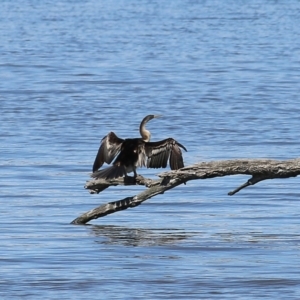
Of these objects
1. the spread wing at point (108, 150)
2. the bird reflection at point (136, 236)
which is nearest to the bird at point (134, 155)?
the spread wing at point (108, 150)

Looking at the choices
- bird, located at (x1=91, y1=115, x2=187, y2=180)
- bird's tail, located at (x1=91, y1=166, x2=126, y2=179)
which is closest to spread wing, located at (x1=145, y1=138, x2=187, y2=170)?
bird, located at (x1=91, y1=115, x2=187, y2=180)

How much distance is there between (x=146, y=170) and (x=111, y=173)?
3581mm

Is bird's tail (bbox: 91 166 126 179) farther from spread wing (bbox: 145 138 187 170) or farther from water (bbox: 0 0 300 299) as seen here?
water (bbox: 0 0 300 299)

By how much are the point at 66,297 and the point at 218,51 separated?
24244mm

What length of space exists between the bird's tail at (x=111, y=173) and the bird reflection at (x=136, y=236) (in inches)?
19.9

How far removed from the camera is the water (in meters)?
8.59

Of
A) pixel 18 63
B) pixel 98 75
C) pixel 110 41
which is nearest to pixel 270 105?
pixel 98 75

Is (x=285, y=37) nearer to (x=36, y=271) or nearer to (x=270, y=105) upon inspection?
(x=270, y=105)

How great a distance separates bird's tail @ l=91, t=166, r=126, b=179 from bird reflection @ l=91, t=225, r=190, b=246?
0.51 meters

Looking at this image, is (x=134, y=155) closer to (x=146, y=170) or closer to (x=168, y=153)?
(x=168, y=153)

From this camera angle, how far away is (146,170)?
13484 mm

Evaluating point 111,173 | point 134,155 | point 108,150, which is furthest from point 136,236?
point 108,150

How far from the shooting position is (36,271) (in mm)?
8648

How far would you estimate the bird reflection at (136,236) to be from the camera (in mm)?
9688
